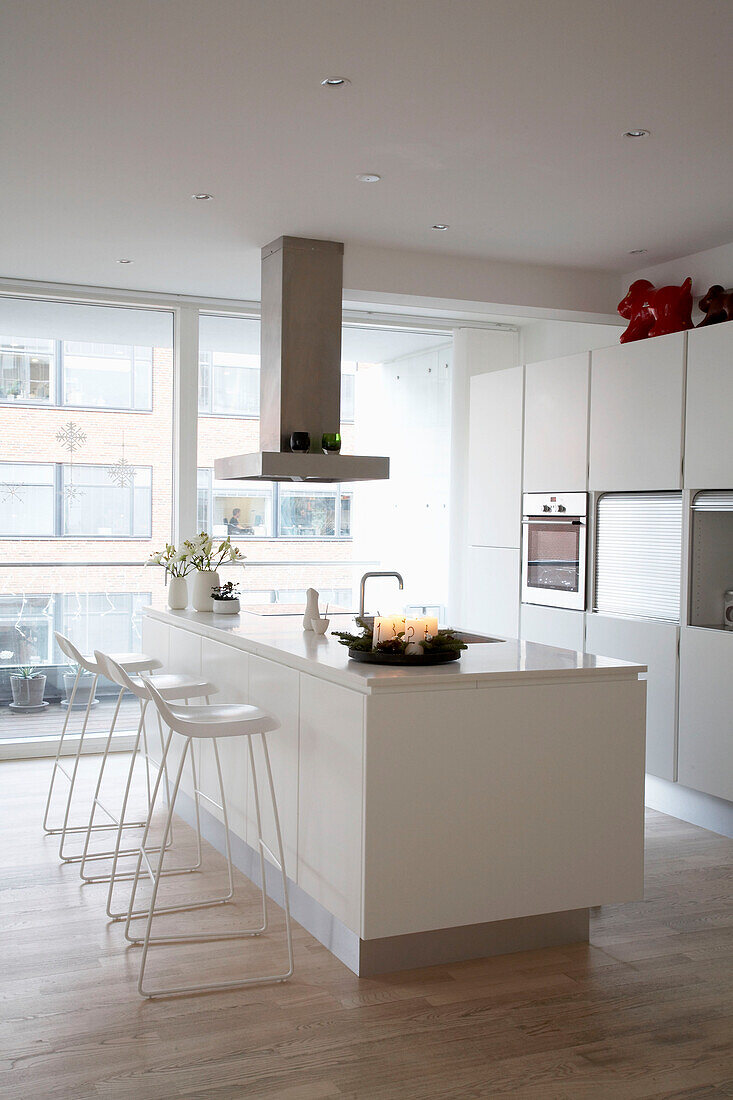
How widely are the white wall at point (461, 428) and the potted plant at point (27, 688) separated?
2.64 m

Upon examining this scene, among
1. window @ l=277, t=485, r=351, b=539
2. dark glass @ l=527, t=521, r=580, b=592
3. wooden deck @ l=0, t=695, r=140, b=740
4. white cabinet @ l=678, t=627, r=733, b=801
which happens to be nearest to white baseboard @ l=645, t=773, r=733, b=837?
white cabinet @ l=678, t=627, r=733, b=801

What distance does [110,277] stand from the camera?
227 inches

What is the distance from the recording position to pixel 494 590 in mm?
6059

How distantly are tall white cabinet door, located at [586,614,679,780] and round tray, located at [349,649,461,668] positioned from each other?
Result: 1.74 meters

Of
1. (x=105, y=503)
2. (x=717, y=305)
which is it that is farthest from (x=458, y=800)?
(x=105, y=503)

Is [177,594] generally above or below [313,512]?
below

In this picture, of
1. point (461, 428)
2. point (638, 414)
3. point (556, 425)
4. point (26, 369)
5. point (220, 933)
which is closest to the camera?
point (220, 933)

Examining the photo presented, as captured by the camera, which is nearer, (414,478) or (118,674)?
(118,674)

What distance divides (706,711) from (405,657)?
1.92m

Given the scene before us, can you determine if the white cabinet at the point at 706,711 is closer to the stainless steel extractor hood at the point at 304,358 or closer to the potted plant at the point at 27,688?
the stainless steel extractor hood at the point at 304,358

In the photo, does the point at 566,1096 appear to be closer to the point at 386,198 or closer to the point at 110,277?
the point at 386,198

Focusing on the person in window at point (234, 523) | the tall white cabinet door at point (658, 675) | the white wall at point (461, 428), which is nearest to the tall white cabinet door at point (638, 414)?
the tall white cabinet door at point (658, 675)

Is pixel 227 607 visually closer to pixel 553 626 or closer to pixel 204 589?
pixel 204 589

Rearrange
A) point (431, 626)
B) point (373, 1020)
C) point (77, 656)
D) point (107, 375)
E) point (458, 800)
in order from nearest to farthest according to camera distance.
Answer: point (373, 1020)
point (458, 800)
point (431, 626)
point (77, 656)
point (107, 375)
